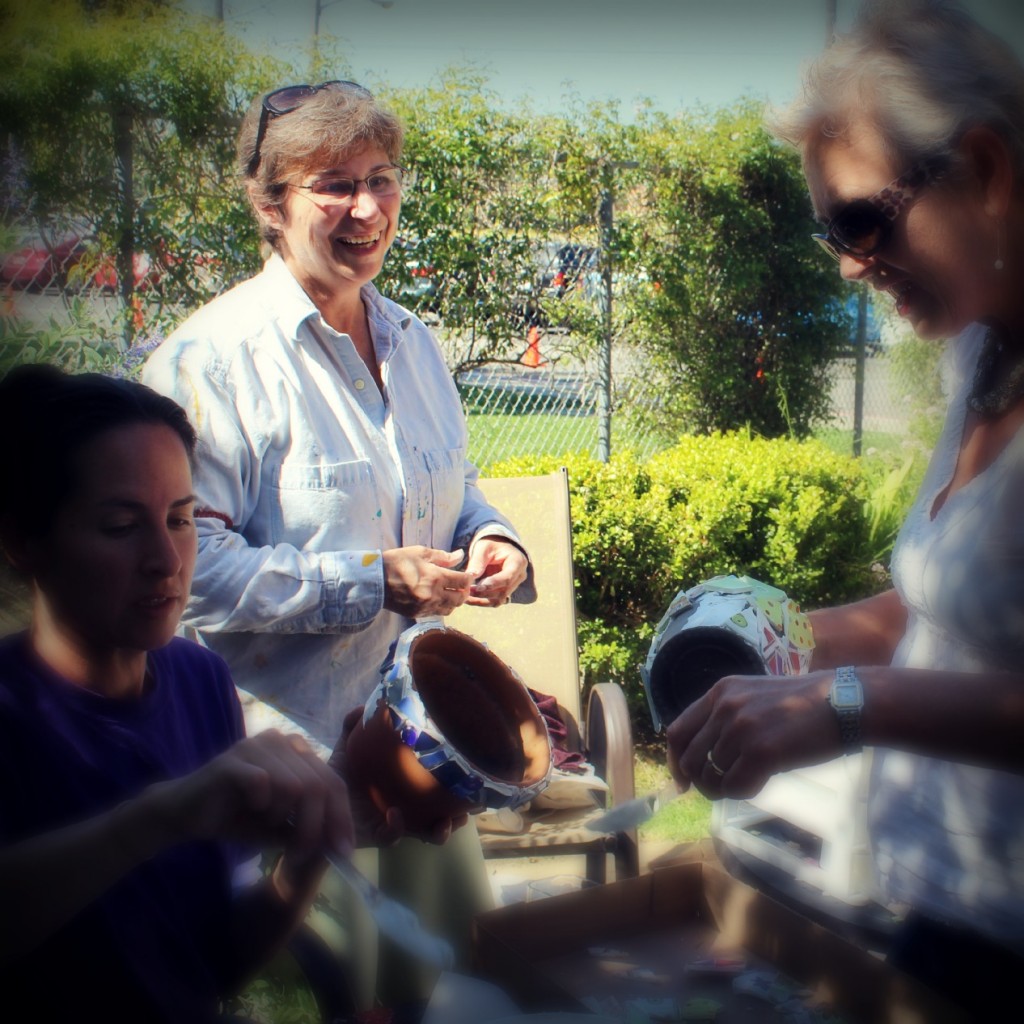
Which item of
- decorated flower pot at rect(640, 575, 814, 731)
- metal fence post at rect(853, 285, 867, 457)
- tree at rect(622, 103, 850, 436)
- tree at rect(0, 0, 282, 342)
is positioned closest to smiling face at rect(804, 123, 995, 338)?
decorated flower pot at rect(640, 575, 814, 731)

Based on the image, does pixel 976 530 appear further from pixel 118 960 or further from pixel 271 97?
pixel 271 97

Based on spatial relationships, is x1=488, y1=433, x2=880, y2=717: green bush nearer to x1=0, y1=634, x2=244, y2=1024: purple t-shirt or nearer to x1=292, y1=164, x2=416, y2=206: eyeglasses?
x1=292, y1=164, x2=416, y2=206: eyeglasses

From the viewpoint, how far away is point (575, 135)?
5461 mm

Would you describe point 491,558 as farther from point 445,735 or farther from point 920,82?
point 920,82

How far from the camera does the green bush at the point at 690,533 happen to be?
4039mm

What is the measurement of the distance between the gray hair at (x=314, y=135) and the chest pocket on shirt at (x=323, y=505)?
1.58 ft

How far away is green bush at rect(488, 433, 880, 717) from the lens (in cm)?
404

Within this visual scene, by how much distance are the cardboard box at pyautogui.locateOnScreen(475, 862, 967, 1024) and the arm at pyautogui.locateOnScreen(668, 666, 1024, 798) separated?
0.13m

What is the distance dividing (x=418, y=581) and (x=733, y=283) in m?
4.96

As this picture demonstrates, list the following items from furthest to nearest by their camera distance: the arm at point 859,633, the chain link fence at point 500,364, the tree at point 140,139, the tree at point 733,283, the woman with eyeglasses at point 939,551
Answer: the tree at point 733,283 → the tree at point 140,139 → the chain link fence at point 500,364 → the arm at point 859,633 → the woman with eyeglasses at point 939,551

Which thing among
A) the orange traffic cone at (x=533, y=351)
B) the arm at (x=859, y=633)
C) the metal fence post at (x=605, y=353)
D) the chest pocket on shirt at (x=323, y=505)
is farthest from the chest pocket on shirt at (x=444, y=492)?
the metal fence post at (x=605, y=353)

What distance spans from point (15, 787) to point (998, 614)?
96cm

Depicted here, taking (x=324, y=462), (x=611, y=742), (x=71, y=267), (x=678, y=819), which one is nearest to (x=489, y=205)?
(x=71, y=267)

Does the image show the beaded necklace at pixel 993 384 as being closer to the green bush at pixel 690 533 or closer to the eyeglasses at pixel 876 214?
the eyeglasses at pixel 876 214
